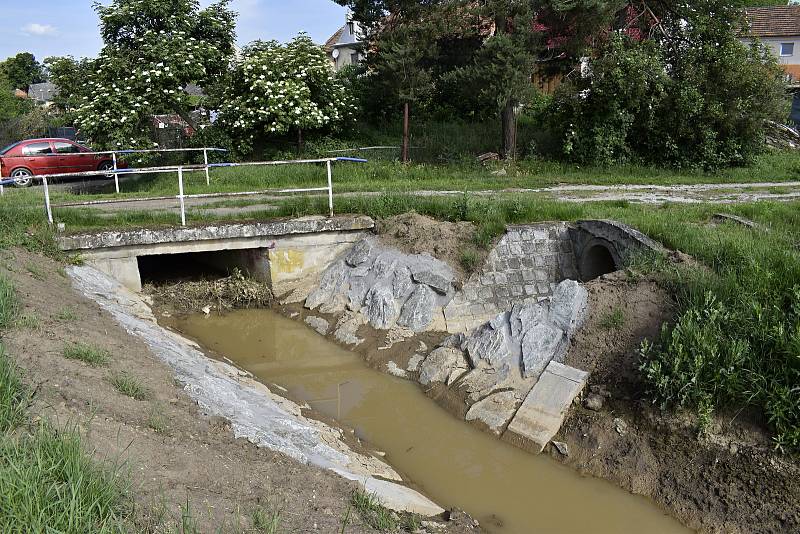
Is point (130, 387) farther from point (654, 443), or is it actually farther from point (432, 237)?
point (432, 237)

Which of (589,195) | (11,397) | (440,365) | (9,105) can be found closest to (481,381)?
(440,365)

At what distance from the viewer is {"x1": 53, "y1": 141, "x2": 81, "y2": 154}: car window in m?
20.5

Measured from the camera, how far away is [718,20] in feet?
60.7

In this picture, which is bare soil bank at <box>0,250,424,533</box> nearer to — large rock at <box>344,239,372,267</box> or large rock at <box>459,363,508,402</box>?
large rock at <box>459,363,508,402</box>

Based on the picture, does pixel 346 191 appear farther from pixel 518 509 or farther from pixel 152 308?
pixel 518 509

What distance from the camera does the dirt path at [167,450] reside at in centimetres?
409

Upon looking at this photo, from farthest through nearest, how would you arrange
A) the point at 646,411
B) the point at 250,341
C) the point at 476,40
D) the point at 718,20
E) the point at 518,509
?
the point at 476,40
the point at 718,20
the point at 250,341
the point at 646,411
the point at 518,509

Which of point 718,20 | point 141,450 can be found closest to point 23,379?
point 141,450

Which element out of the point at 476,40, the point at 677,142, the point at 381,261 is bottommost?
the point at 381,261

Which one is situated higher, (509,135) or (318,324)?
(509,135)

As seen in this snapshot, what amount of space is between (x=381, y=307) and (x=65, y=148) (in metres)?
15.0

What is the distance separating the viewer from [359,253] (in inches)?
477

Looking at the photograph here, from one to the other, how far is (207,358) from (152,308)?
3.00 m

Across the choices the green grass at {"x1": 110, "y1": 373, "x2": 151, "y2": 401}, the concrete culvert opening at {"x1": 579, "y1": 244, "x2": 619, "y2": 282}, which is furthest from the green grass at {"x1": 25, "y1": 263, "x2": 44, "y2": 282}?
the concrete culvert opening at {"x1": 579, "y1": 244, "x2": 619, "y2": 282}
